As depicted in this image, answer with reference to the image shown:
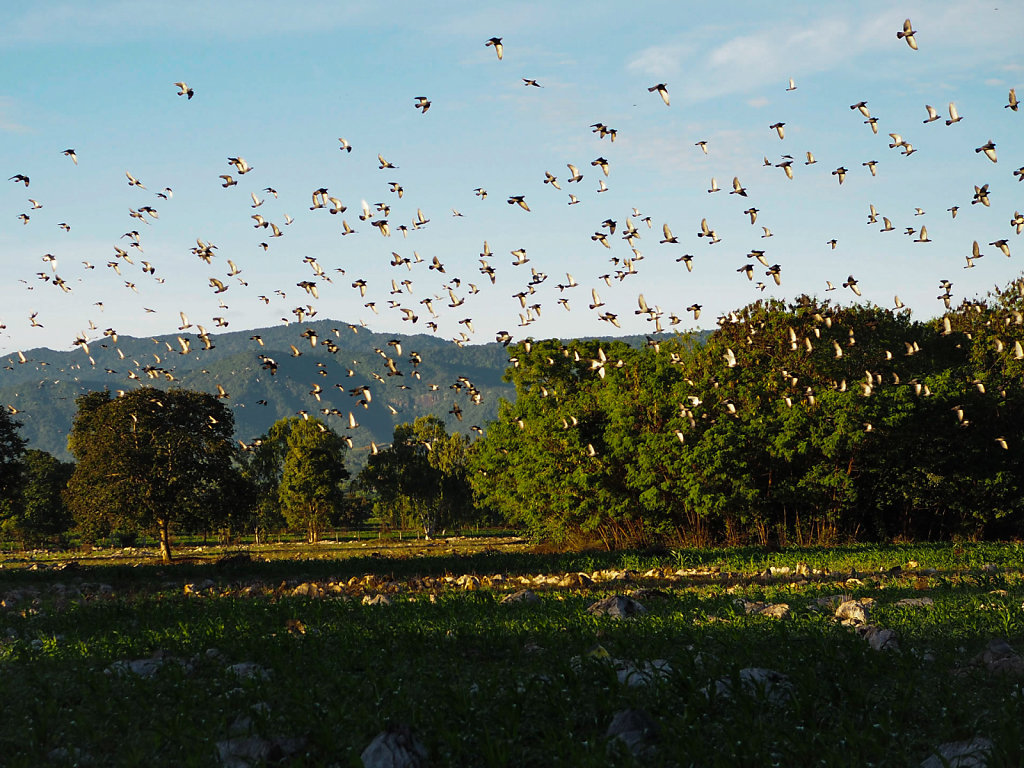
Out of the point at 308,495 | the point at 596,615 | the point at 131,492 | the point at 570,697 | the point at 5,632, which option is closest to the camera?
the point at 570,697

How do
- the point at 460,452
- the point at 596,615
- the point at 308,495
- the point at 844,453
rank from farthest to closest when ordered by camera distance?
the point at 460,452
the point at 308,495
the point at 844,453
the point at 596,615

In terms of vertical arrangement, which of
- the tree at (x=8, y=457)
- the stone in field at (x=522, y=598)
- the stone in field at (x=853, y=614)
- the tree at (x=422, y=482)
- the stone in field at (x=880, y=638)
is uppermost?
the tree at (x=8, y=457)

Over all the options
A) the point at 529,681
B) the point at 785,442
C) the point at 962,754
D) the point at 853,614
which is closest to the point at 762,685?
the point at 962,754

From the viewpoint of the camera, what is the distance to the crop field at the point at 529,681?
802 cm

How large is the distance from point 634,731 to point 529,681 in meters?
1.85

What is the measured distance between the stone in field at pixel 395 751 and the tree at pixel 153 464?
51.3m

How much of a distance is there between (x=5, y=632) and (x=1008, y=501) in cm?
5103

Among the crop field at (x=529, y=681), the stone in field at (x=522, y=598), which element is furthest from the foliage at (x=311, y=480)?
the crop field at (x=529, y=681)

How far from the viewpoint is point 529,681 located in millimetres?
9805

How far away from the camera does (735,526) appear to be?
158ft

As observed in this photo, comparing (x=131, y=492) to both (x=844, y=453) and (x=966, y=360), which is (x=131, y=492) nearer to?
(x=844, y=453)

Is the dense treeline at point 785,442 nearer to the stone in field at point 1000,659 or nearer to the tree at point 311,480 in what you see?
the stone in field at point 1000,659

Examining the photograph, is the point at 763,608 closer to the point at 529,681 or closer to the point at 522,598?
the point at 522,598

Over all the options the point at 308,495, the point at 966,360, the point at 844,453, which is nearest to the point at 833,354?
the point at 844,453
